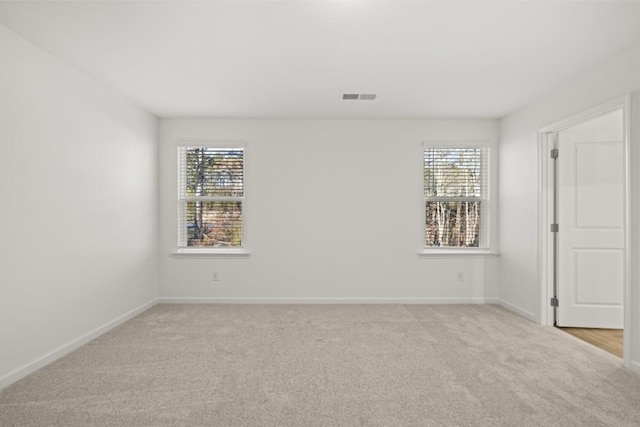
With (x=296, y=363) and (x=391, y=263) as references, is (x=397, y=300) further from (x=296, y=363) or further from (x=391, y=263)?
(x=296, y=363)

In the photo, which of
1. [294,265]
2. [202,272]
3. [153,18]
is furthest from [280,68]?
[202,272]

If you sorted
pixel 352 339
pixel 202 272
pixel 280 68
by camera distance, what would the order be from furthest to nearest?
1. pixel 202 272
2. pixel 352 339
3. pixel 280 68

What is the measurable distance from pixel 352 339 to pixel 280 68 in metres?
2.63

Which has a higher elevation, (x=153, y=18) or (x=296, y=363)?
(x=153, y=18)

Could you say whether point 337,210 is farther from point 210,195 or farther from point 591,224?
point 591,224

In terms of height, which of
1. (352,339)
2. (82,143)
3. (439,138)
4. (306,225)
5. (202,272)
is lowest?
(352,339)

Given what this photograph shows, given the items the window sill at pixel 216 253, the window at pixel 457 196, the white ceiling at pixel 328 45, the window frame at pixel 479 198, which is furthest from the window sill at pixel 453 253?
the window sill at pixel 216 253

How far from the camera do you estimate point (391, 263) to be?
17.4 feet

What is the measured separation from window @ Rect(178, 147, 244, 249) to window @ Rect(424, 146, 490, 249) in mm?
2644

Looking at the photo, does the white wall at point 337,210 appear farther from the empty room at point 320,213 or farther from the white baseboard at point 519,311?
the white baseboard at point 519,311

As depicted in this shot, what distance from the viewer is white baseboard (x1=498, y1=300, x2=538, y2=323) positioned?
4.35m

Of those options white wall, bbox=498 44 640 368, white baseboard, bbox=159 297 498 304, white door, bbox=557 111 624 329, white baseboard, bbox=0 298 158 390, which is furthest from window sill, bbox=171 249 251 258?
white door, bbox=557 111 624 329

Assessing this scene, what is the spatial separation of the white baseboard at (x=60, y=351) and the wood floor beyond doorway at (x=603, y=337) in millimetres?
4801

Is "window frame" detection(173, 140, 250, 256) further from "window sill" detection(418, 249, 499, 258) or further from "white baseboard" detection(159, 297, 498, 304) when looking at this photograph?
"window sill" detection(418, 249, 499, 258)
